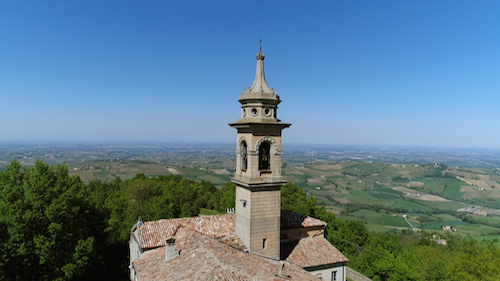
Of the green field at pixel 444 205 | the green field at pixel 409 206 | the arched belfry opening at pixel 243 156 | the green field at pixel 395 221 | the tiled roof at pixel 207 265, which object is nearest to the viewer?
the tiled roof at pixel 207 265

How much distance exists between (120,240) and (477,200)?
473ft

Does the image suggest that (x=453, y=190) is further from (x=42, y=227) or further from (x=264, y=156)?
(x=42, y=227)

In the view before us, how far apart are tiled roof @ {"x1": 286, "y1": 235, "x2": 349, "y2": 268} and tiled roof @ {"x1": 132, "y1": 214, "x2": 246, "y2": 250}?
4.59 m

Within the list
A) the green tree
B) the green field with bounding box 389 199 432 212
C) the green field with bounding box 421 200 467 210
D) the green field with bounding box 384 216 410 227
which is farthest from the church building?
the green field with bounding box 421 200 467 210

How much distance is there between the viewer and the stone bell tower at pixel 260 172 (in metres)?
18.8

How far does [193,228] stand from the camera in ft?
67.7

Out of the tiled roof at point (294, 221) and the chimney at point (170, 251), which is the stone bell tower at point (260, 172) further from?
the chimney at point (170, 251)

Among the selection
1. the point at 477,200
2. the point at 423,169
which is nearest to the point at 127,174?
the point at 477,200

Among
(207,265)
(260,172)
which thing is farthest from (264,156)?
(207,265)

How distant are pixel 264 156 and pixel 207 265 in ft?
28.0

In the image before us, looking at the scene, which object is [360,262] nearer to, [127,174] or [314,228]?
[314,228]

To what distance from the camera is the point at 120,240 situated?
29234mm

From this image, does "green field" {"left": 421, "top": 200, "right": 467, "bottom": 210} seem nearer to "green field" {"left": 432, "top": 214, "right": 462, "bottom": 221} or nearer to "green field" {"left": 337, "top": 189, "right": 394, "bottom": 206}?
"green field" {"left": 432, "top": 214, "right": 462, "bottom": 221}

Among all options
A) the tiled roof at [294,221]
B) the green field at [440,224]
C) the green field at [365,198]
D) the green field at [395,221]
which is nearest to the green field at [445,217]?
the green field at [440,224]
